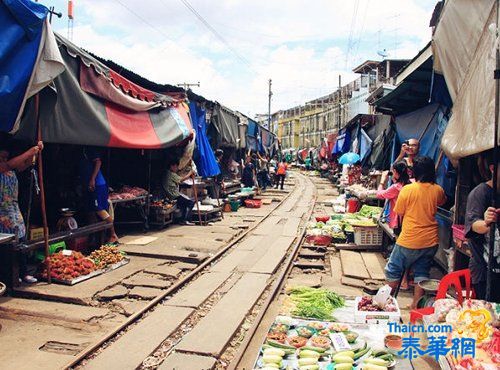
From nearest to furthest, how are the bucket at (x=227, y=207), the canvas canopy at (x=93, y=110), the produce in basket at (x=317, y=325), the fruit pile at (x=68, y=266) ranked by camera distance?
the produce in basket at (x=317, y=325) < the canvas canopy at (x=93, y=110) < the fruit pile at (x=68, y=266) < the bucket at (x=227, y=207)

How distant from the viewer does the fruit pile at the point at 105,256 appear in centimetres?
805

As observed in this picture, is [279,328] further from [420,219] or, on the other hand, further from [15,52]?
[15,52]

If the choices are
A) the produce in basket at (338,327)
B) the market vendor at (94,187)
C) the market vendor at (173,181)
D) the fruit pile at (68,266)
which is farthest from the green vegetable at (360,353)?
the market vendor at (173,181)

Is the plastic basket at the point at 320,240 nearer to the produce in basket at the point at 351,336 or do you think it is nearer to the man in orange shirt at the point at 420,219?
the man in orange shirt at the point at 420,219

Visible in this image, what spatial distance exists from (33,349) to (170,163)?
27.1 ft

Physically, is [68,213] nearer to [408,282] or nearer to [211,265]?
[211,265]

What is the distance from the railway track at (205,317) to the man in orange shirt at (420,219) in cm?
217

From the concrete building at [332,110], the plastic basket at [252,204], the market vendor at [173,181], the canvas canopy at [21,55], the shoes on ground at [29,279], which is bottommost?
the shoes on ground at [29,279]

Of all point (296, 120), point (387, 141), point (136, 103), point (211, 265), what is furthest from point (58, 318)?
point (296, 120)

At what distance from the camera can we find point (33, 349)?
15.7ft

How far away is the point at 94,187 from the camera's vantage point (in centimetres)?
910

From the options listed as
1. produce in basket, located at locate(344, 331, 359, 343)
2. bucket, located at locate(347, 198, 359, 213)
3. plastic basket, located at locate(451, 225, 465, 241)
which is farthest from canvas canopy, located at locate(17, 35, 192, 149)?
bucket, located at locate(347, 198, 359, 213)

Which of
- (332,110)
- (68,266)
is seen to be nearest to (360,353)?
(68,266)

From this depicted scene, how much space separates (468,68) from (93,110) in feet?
18.9
